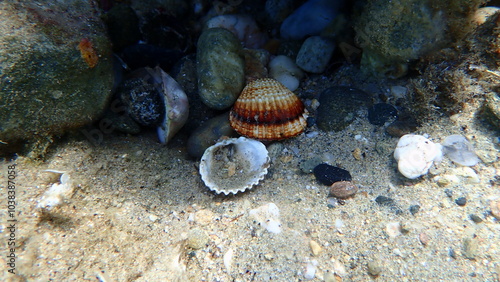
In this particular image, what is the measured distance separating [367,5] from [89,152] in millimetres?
3291

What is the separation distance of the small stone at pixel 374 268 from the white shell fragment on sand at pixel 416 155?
88 cm

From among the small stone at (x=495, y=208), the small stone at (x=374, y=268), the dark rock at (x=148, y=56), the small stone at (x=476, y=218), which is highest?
the dark rock at (x=148, y=56)

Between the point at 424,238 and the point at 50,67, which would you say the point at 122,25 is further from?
the point at 424,238

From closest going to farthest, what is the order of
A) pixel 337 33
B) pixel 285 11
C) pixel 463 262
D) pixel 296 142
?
pixel 463 262
pixel 296 142
pixel 337 33
pixel 285 11

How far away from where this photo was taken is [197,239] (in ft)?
6.98

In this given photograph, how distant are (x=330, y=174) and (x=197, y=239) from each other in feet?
4.59

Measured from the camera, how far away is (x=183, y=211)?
240cm

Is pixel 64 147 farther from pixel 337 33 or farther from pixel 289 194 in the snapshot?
pixel 337 33

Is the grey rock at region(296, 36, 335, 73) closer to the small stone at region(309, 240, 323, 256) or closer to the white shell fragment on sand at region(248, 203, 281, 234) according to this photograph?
the white shell fragment on sand at region(248, 203, 281, 234)

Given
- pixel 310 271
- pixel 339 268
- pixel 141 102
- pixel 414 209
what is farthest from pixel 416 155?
pixel 141 102

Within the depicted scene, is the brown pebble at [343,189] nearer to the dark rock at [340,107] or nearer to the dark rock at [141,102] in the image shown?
the dark rock at [340,107]

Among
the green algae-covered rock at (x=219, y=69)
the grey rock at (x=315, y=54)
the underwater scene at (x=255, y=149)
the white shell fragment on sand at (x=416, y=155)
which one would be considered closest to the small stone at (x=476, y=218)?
the underwater scene at (x=255, y=149)

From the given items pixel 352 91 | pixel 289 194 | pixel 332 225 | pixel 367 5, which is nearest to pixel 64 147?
pixel 289 194

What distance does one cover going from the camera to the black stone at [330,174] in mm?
2457
